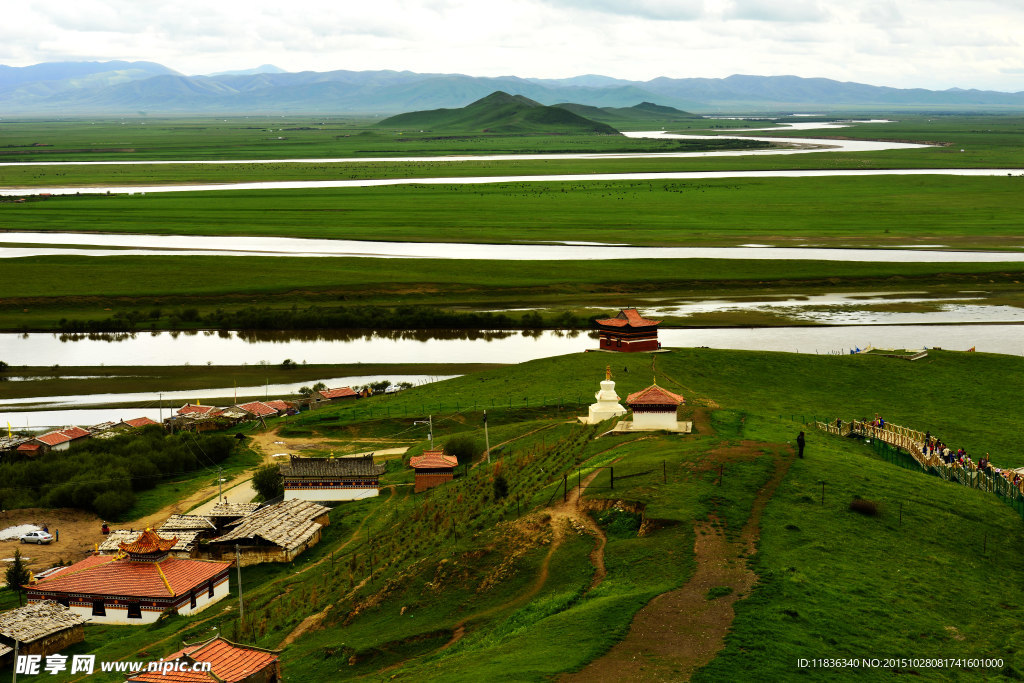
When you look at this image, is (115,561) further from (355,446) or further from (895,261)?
(895,261)

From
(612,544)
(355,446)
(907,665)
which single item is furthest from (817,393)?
(907,665)

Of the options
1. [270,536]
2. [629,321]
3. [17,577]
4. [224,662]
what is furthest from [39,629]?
[629,321]

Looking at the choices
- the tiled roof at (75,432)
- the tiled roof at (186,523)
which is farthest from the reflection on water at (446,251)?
the tiled roof at (186,523)

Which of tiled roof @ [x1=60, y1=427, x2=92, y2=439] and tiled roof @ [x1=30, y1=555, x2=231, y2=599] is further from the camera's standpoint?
tiled roof @ [x1=60, y1=427, x2=92, y2=439]

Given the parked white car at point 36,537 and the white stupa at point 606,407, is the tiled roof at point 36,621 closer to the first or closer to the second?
the parked white car at point 36,537

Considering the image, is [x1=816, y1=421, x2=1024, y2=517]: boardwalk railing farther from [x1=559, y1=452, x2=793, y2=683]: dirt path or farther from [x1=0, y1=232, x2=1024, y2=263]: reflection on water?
[x1=0, y1=232, x2=1024, y2=263]: reflection on water

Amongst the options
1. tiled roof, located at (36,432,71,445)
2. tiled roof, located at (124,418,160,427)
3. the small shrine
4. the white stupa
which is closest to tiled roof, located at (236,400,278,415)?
tiled roof, located at (124,418,160,427)

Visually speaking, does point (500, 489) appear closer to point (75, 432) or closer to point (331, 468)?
point (331, 468)
